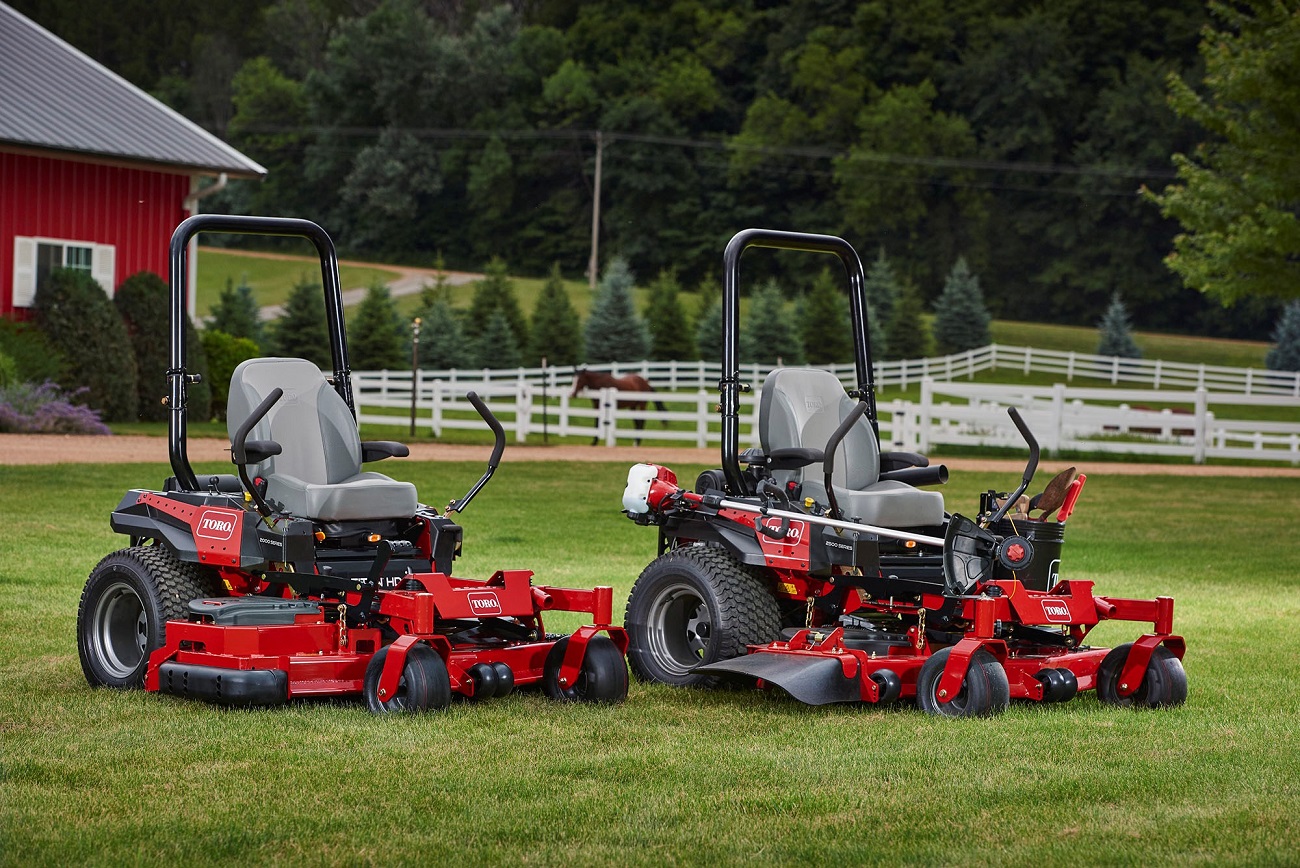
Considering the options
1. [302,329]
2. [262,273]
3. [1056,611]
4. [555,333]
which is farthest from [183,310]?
[262,273]

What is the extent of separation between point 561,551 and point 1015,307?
64758 mm

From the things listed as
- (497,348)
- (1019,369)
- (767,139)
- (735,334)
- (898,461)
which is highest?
(767,139)

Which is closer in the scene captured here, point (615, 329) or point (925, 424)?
point (925, 424)

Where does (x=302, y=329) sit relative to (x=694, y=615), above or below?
above

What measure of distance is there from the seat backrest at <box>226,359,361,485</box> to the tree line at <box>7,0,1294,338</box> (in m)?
65.1

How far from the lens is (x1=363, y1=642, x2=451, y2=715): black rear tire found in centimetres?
764

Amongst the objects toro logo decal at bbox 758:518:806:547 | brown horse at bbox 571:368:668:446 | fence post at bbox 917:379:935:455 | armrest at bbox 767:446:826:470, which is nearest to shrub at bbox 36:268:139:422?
brown horse at bbox 571:368:668:446

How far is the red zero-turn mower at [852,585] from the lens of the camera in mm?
8031

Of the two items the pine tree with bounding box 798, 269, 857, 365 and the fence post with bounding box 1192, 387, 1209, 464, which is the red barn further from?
the pine tree with bounding box 798, 269, 857, 365

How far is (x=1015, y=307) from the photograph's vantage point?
77812mm

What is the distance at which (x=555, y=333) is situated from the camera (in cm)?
5238

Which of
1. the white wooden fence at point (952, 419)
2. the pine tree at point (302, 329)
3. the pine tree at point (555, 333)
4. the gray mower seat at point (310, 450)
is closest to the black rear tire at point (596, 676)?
the gray mower seat at point (310, 450)

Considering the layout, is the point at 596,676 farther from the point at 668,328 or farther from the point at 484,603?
the point at 668,328

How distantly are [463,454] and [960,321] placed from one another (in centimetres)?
3956
